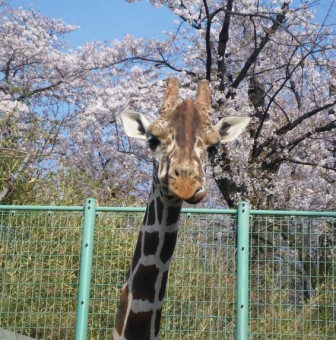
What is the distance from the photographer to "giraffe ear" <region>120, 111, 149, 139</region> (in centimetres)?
348

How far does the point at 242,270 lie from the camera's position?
5.19 m

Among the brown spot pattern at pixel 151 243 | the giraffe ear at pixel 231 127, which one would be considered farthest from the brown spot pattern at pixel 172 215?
the giraffe ear at pixel 231 127

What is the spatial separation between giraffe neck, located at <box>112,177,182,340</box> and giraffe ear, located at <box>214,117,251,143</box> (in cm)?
54

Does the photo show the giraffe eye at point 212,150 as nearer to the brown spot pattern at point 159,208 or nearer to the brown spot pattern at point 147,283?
the brown spot pattern at point 159,208

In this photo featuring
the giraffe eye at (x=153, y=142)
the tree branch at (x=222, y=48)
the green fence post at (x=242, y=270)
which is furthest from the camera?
the tree branch at (x=222, y=48)

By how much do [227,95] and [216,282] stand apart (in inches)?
348

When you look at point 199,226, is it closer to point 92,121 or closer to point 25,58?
point 92,121

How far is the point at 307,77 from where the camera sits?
44.9ft

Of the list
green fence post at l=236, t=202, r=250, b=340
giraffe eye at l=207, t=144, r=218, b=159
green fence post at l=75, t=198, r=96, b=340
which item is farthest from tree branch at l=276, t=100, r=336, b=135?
giraffe eye at l=207, t=144, r=218, b=159

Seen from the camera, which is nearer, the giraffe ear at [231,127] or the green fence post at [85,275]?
the giraffe ear at [231,127]

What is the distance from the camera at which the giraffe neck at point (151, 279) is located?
3158 millimetres

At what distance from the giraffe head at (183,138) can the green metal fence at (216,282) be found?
7.04ft

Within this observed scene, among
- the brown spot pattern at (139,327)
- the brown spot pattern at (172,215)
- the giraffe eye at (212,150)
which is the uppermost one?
the giraffe eye at (212,150)

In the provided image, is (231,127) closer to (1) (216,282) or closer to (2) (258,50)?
(1) (216,282)
